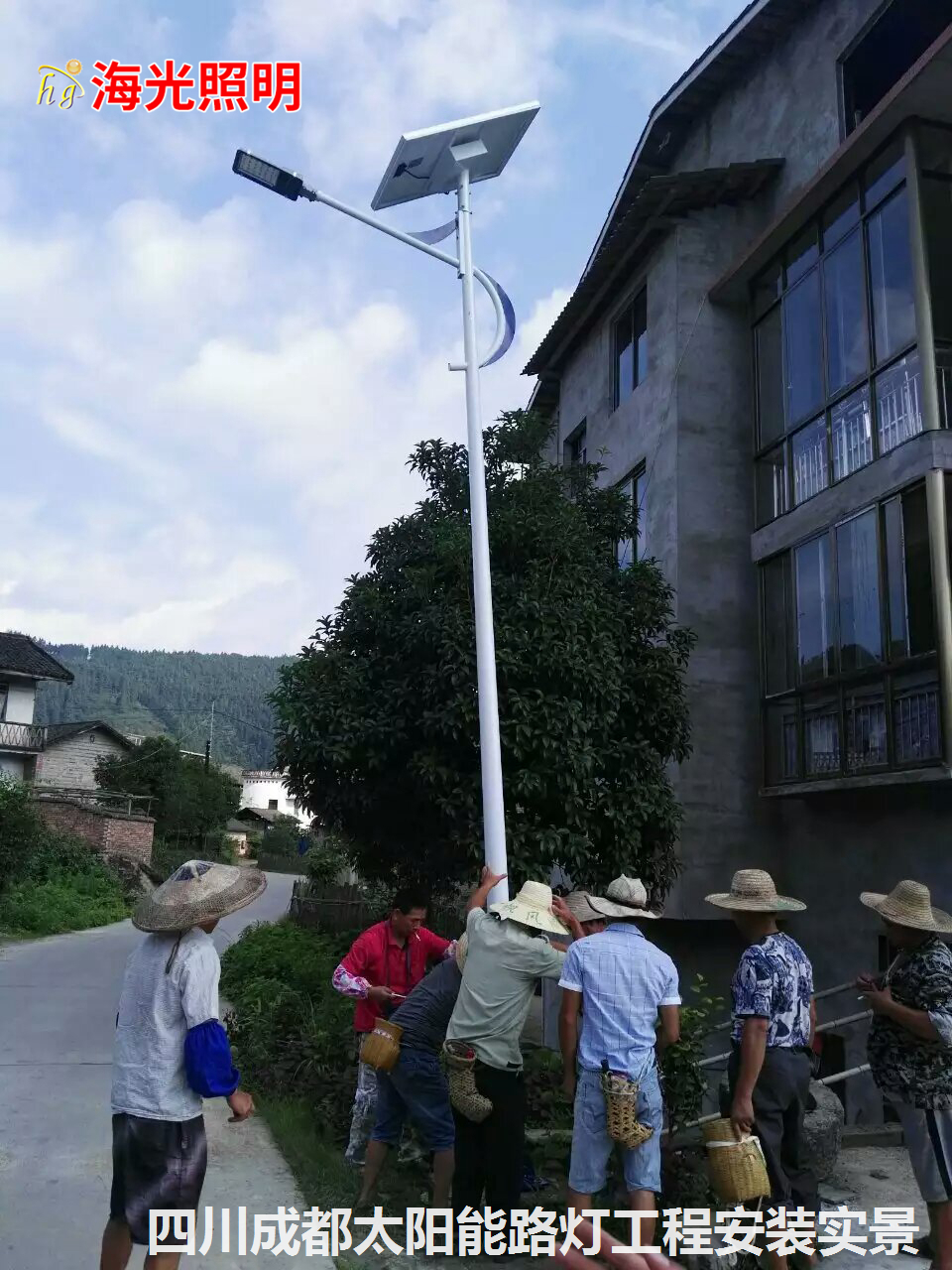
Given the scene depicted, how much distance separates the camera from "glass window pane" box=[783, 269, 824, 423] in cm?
1145

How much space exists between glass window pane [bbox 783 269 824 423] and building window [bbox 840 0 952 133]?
1.83m

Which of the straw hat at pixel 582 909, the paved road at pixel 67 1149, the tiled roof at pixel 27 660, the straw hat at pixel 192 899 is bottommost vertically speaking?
the paved road at pixel 67 1149

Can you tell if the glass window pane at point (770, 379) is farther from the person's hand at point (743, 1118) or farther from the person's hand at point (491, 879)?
the person's hand at point (743, 1118)

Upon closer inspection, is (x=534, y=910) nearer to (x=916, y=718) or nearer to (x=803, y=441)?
(x=916, y=718)

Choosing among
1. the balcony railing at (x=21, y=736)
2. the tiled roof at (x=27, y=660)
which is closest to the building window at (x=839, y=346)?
the tiled roof at (x=27, y=660)

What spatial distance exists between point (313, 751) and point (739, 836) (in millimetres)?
5232

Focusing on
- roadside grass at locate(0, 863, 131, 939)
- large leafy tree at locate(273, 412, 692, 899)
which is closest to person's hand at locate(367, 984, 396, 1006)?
large leafy tree at locate(273, 412, 692, 899)

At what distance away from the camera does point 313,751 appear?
941 centimetres

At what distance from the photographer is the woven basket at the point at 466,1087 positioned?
16.6 feet

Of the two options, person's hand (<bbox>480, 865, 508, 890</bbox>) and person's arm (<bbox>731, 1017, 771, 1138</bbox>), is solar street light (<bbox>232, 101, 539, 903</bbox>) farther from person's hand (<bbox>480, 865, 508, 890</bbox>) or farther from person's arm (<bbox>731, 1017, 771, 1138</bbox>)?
person's arm (<bbox>731, 1017, 771, 1138</bbox>)

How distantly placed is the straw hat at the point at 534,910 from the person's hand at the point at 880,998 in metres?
1.45

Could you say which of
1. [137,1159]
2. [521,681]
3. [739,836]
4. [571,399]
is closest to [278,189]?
[521,681]

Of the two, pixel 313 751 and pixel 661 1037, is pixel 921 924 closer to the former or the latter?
pixel 661 1037

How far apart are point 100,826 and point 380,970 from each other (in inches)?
1060
